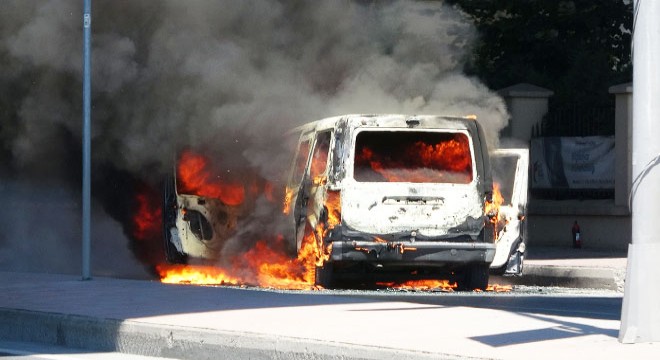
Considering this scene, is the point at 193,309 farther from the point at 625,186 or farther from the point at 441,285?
the point at 625,186

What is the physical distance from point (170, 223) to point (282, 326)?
769cm

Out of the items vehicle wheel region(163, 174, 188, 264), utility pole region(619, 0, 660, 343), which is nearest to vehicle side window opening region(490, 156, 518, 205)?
vehicle wheel region(163, 174, 188, 264)

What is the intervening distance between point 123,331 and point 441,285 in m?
6.93

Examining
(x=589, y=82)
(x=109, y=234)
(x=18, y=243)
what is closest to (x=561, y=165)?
(x=589, y=82)

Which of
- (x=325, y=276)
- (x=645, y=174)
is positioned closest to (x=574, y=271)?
(x=325, y=276)

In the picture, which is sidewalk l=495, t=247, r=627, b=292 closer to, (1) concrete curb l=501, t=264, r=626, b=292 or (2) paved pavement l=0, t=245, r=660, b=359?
(1) concrete curb l=501, t=264, r=626, b=292

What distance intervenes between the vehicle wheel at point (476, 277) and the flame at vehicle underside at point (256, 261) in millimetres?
506

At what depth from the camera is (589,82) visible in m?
27.8

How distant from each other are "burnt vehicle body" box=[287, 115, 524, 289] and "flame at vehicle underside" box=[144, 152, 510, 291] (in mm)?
135

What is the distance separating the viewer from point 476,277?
15828 millimetres

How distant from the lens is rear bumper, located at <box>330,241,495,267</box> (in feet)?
49.6

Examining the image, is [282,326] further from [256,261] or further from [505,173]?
[505,173]

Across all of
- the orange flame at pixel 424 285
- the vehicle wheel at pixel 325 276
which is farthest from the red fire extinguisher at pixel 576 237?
the vehicle wheel at pixel 325 276

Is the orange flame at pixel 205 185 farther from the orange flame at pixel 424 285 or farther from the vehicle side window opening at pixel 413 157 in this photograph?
the vehicle side window opening at pixel 413 157
